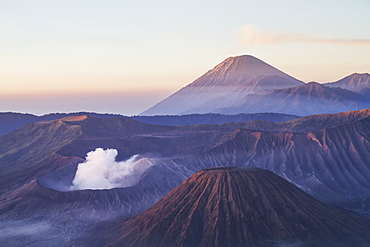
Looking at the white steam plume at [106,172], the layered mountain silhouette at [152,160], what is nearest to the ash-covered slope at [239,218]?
the layered mountain silhouette at [152,160]

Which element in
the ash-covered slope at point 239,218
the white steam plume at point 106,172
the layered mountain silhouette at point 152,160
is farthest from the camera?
the white steam plume at point 106,172

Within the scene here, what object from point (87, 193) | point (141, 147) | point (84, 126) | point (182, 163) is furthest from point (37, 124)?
point (87, 193)

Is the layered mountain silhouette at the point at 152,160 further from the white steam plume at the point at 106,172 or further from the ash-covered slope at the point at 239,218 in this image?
the ash-covered slope at the point at 239,218

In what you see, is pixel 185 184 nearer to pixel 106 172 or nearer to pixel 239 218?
pixel 239 218

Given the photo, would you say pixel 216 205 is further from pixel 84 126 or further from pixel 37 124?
pixel 37 124

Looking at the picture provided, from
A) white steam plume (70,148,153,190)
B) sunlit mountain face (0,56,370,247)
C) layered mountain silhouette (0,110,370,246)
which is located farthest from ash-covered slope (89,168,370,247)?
white steam plume (70,148,153,190)

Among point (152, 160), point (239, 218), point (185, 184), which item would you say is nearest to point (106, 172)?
point (152, 160)

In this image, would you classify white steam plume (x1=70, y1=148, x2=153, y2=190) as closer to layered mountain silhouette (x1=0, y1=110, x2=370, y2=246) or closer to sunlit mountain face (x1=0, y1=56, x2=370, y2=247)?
sunlit mountain face (x1=0, y1=56, x2=370, y2=247)

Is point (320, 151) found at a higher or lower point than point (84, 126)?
lower
